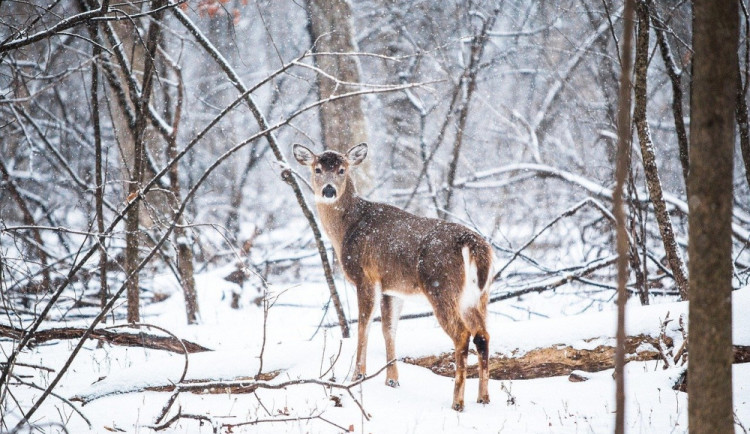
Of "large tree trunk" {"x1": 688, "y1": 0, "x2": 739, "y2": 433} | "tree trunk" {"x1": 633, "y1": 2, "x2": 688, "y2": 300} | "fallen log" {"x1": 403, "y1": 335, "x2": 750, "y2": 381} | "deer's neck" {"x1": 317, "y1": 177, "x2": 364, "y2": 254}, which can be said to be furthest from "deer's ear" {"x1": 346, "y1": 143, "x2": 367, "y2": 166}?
"large tree trunk" {"x1": 688, "y1": 0, "x2": 739, "y2": 433}

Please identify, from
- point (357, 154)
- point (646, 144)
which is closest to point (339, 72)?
point (357, 154)

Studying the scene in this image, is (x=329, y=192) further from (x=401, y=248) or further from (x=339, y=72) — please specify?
(x=339, y=72)

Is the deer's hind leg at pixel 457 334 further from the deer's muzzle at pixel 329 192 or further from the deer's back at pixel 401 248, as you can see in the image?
the deer's muzzle at pixel 329 192

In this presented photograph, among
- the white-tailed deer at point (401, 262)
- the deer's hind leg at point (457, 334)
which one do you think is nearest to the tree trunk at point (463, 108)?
the white-tailed deer at point (401, 262)

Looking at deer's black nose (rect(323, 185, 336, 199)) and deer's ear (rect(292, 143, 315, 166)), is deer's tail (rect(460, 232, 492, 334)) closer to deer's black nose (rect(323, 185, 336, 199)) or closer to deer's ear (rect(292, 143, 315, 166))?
deer's black nose (rect(323, 185, 336, 199))

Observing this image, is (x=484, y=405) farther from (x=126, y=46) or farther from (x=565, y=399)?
(x=126, y=46)

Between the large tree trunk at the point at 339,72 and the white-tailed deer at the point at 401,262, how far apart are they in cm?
391

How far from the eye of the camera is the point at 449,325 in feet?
14.3

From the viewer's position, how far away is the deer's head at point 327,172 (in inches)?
235

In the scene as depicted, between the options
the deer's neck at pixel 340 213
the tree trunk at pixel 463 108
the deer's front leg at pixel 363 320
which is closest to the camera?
the deer's front leg at pixel 363 320

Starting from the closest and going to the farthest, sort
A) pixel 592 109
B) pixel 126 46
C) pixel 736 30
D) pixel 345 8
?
pixel 736 30, pixel 126 46, pixel 345 8, pixel 592 109

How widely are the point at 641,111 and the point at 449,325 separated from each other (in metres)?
2.47

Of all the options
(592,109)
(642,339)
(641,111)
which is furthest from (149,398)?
(592,109)

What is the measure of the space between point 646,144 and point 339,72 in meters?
5.65
